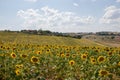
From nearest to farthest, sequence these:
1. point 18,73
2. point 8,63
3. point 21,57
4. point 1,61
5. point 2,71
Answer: point 18,73, point 2,71, point 8,63, point 1,61, point 21,57

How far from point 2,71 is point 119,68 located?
15.3ft

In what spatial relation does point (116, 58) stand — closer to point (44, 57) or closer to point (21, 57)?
point (44, 57)

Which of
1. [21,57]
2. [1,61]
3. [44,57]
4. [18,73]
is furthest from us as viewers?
[44,57]

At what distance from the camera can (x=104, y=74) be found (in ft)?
29.0

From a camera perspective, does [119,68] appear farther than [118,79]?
Yes

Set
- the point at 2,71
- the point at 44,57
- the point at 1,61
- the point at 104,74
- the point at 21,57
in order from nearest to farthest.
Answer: the point at 104,74
the point at 2,71
the point at 1,61
the point at 21,57
the point at 44,57

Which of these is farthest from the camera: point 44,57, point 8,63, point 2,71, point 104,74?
point 44,57

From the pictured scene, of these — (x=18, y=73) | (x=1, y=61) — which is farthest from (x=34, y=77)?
(x=1, y=61)

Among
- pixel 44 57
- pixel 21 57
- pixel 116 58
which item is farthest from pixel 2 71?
pixel 116 58

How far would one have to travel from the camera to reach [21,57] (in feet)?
39.6

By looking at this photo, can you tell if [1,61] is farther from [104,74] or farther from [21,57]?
[104,74]

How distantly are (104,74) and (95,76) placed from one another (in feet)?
1.82

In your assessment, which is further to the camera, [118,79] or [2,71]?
[118,79]

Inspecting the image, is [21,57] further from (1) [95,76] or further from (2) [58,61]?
(1) [95,76]
